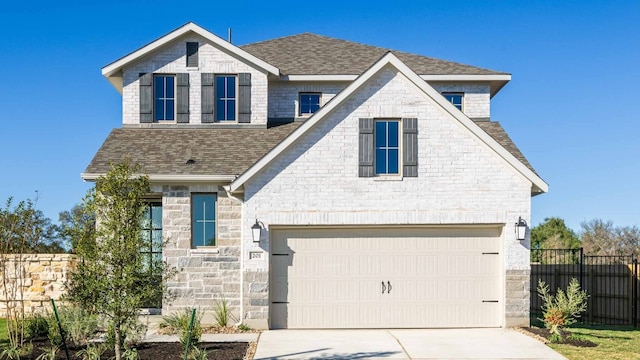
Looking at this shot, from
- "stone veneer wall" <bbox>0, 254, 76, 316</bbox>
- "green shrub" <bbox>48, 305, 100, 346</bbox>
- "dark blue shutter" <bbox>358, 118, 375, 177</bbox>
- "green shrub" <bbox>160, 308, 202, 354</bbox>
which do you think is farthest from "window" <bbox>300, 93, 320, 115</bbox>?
"green shrub" <bbox>48, 305, 100, 346</bbox>

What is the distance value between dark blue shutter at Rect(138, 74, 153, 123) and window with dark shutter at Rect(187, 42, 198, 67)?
112 cm

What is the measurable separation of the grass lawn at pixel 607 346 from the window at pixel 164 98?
37.1 feet

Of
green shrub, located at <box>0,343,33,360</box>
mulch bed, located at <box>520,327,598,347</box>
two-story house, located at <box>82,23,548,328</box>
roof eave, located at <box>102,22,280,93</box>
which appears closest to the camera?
green shrub, located at <box>0,343,33,360</box>

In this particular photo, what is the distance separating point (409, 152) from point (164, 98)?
7.34 metres

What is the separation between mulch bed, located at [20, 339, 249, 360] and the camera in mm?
10898

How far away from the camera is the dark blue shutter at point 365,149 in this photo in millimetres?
14000

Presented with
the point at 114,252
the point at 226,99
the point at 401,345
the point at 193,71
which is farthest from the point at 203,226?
the point at 401,345

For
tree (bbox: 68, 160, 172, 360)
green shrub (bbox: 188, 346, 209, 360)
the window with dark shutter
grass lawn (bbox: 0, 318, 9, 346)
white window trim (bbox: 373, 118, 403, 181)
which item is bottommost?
grass lawn (bbox: 0, 318, 9, 346)

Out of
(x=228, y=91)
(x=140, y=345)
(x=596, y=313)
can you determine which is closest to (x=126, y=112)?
(x=228, y=91)

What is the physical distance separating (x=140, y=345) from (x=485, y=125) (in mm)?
11014

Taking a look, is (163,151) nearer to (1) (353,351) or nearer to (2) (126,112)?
(2) (126,112)

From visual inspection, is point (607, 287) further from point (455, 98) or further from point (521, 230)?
point (455, 98)

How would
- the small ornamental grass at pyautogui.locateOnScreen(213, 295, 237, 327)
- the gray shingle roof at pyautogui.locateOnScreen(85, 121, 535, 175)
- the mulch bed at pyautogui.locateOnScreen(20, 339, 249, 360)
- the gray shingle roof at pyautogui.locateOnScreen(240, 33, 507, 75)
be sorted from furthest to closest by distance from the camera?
the gray shingle roof at pyautogui.locateOnScreen(240, 33, 507, 75), the gray shingle roof at pyautogui.locateOnScreen(85, 121, 535, 175), the small ornamental grass at pyautogui.locateOnScreen(213, 295, 237, 327), the mulch bed at pyautogui.locateOnScreen(20, 339, 249, 360)

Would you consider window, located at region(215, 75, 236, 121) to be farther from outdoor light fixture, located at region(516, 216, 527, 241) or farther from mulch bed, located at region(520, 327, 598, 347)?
mulch bed, located at region(520, 327, 598, 347)
